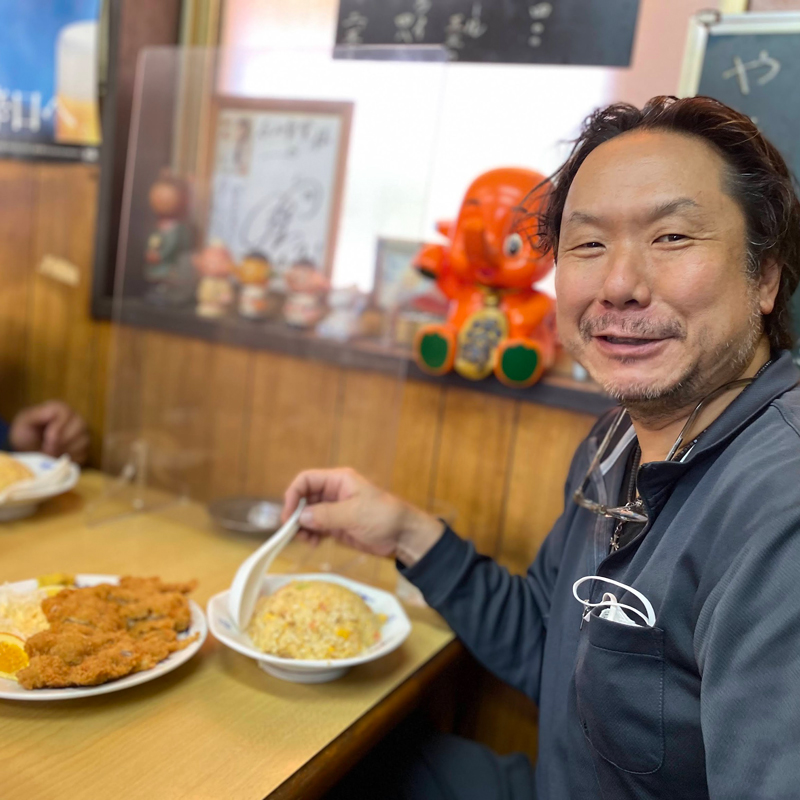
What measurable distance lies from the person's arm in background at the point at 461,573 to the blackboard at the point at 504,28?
949 mm

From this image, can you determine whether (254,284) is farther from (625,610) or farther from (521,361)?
(625,610)

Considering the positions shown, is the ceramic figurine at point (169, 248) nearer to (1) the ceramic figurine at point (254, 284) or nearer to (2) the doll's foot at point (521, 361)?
(1) the ceramic figurine at point (254, 284)

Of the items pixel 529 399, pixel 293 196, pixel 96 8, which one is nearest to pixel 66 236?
pixel 96 8

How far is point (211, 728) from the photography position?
933mm

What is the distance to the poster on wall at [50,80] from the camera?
203 cm

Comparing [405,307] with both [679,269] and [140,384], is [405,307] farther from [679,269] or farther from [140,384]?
[679,269]

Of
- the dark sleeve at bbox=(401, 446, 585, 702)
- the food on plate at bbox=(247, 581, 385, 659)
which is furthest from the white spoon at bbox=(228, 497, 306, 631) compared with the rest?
the dark sleeve at bbox=(401, 446, 585, 702)

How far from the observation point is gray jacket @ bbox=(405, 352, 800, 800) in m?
0.64

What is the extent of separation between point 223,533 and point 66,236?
1.09 meters

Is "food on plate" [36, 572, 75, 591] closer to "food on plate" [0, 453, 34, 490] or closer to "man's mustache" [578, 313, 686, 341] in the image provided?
"food on plate" [0, 453, 34, 490]

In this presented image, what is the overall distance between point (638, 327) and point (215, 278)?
117 cm

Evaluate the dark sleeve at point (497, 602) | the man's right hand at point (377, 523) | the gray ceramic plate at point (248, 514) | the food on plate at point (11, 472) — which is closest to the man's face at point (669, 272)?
the dark sleeve at point (497, 602)

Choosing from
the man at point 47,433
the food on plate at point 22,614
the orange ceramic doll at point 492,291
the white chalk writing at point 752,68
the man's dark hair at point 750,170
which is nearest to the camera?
the man's dark hair at point 750,170

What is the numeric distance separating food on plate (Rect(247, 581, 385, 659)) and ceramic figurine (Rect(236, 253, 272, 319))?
2.55 ft
